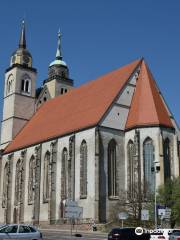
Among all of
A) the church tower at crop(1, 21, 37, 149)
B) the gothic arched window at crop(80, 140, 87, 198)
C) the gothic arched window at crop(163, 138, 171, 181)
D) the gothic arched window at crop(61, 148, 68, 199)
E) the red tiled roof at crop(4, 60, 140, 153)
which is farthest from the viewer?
the church tower at crop(1, 21, 37, 149)

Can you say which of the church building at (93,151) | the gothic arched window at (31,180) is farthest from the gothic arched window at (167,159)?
the gothic arched window at (31,180)

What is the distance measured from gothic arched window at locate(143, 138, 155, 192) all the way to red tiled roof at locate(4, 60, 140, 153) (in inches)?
228

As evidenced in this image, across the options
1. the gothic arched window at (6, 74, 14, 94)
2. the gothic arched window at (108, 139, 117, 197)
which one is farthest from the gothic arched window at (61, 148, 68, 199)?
the gothic arched window at (6, 74, 14, 94)

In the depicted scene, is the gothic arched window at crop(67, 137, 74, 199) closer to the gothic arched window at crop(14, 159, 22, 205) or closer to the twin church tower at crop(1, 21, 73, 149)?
the gothic arched window at crop(14, 159, 22, 205)

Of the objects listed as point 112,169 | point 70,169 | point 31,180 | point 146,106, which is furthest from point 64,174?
point 146,106

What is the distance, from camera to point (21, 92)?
66.6 meters

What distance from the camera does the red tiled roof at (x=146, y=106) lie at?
45469 mm

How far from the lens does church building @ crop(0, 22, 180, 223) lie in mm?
44219

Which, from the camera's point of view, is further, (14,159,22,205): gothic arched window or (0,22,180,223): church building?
(14,159,22,205): gothic arched window

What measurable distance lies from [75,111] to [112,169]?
10580mm

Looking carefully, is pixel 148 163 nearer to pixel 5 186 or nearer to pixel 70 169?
pixel 70 169

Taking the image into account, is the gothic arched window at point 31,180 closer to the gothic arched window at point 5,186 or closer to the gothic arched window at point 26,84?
the gothic arched window at point 5,186

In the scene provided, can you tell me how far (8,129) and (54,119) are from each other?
11.7 metres

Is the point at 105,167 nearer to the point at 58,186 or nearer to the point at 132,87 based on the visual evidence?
the point at 58,186
